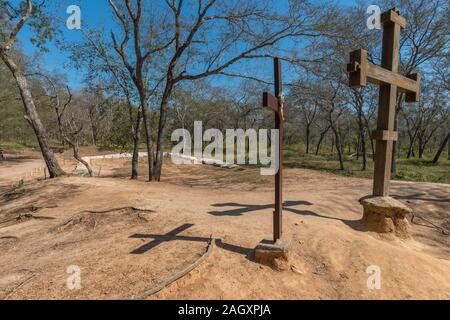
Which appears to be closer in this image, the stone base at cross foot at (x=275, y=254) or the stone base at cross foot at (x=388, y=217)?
the stone base at cross foot at (x=275, y=254)

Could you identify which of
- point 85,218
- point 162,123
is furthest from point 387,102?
point 162,123

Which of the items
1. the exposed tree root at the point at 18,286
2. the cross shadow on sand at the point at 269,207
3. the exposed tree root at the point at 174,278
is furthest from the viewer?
the cross shadow on sand at the point at 269,207

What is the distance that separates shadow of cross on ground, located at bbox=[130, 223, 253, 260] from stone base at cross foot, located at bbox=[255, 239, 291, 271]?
14 cm

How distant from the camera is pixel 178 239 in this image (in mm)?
3293

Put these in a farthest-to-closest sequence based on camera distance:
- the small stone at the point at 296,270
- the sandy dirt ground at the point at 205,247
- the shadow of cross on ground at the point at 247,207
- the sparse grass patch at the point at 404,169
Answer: the sparse grass patch at the point at 404,169, the shadow of cross on ground at the point at 247,207, the small stone at the point at 296,270, the sandy dirt ground at the point at 205,247

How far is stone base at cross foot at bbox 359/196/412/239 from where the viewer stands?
4.00 metres

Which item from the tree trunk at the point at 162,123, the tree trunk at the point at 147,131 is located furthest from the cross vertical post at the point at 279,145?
the tree trunk at the point at 147,131

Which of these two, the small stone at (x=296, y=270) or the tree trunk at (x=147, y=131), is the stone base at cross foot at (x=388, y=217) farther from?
the tree trunk at (x=147, y=131)

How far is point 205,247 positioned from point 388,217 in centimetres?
306

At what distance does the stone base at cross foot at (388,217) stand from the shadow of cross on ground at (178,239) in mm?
2386

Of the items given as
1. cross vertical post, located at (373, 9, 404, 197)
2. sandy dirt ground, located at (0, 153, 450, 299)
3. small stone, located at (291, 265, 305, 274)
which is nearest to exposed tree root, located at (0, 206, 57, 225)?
sandy dirt ground, located at (0, 153, 450, 299)

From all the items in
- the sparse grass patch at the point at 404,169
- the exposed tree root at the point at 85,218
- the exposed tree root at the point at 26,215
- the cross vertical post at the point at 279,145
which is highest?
the cross vertical post at the point at 279,145

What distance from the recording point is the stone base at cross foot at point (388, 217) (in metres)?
4.00

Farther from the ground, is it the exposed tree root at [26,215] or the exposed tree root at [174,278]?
the exposed tree root at [174,278]
